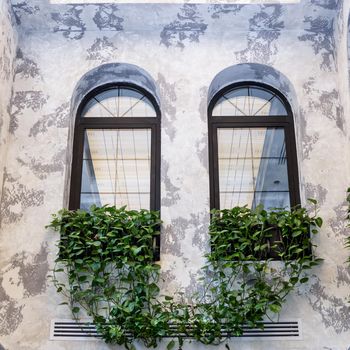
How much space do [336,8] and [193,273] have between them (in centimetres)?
247

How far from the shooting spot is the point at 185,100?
500 cm

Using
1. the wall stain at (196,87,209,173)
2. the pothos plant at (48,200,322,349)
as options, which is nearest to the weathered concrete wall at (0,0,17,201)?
the pothos plant at (48,200,322,349)

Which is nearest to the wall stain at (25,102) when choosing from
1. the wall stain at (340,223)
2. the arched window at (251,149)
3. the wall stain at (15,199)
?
the wall stain at (15,199)

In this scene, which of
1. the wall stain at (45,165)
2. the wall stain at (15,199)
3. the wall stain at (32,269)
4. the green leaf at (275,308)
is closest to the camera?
the green leaf at (275,308)

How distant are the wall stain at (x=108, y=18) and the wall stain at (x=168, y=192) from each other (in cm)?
137

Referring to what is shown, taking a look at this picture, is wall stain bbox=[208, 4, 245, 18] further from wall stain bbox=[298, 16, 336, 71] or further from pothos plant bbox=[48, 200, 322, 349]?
pothos plant bbox=[48, 200, 322, 349]

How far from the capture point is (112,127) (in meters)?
5.16

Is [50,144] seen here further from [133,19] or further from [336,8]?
[336,8]

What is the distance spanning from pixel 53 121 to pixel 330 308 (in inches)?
99.7

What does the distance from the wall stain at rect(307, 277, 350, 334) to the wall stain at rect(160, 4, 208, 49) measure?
2290 millimetres

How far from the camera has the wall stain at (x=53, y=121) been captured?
4.89 meters

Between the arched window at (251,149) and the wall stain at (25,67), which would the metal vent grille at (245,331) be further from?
the wall stain at (25,67)

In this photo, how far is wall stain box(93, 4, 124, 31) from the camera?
200 inches

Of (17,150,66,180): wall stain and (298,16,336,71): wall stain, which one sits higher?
(298,16,336,71): wall stain
